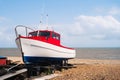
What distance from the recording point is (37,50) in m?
21.8

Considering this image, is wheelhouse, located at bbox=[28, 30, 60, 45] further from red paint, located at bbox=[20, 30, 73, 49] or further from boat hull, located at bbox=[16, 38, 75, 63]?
boat hull, located at bbox=[16, 38, 75, 63]

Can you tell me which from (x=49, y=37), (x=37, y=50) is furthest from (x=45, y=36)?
(x=37, y=50)

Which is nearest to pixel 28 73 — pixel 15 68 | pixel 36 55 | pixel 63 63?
pixel 15 68

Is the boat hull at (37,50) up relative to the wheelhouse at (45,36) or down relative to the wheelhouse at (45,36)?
down

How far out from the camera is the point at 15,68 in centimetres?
1925

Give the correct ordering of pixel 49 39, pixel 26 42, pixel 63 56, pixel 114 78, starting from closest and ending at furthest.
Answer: pixel 114 78 < pixel 26 42 < pixel 49 39 < pixel 63 56

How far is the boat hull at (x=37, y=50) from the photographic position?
21.4 metres

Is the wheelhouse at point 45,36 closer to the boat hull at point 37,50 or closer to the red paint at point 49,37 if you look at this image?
the red paint at point 49,37

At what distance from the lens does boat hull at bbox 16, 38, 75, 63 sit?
21.4 metres

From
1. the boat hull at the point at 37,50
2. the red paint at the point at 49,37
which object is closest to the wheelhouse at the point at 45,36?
the red paint at the point at 49,37

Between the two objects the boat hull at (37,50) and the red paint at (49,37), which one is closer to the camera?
the boat hull at (37,50)

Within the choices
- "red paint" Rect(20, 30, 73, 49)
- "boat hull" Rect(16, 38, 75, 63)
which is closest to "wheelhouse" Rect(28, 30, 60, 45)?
"red paint" Rect(20, 30, 73, 49)

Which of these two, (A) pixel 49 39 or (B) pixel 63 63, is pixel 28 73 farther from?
(B) pixel 63 63

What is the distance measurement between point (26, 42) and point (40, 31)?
2.40 m
